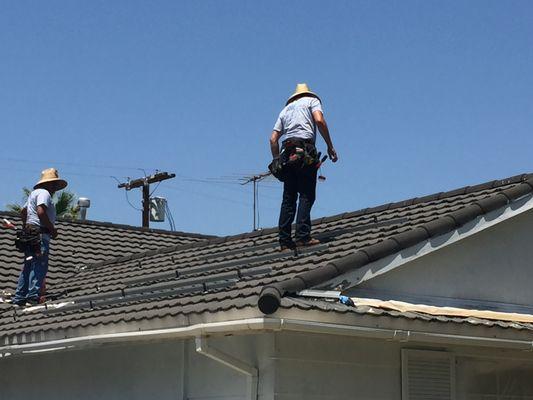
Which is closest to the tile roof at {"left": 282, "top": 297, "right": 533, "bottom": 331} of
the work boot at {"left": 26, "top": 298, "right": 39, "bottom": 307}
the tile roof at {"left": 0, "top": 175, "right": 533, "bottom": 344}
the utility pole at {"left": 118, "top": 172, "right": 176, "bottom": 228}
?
the tile roof at {"left": 0, "top": 175, "right": 533, "bottom": 344}

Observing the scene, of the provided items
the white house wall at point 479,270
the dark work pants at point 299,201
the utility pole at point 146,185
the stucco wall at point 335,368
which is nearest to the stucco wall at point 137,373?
the stucco wall at point 335,368

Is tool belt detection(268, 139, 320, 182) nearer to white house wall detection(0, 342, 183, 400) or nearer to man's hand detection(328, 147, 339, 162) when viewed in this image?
man's hand detection(328, 147, 339, 162)

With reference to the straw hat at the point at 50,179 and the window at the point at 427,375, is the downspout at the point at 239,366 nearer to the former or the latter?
the window at the point at 427,375

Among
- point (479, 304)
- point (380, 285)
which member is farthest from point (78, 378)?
point (479, 304)

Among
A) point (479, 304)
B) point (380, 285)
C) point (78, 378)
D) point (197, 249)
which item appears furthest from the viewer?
point (197, 249)

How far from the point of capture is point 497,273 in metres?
10.5

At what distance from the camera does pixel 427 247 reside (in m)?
9.64

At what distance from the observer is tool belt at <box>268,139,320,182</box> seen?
34.6 feet

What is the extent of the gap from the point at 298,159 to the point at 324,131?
0.52m

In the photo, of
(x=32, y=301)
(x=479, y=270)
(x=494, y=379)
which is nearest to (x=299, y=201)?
(x=479, y=270)

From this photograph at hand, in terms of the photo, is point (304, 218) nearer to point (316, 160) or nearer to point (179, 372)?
point (316, 160)

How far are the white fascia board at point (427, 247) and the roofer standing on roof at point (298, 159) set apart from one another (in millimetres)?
1533

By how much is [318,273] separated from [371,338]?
2.37 ft

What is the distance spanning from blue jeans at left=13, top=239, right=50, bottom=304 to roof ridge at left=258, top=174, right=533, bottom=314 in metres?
5.04
